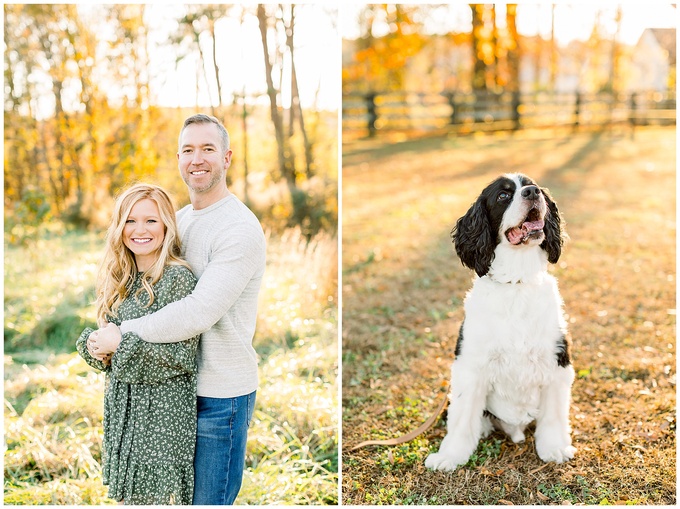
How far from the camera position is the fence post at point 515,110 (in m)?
16.8

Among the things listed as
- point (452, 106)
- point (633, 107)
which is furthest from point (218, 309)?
point (633, 107)

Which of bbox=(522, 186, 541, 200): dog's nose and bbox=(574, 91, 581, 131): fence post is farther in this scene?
bbox=(574, 91, 581, 131): fence post

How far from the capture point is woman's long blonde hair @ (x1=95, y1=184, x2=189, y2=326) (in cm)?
231

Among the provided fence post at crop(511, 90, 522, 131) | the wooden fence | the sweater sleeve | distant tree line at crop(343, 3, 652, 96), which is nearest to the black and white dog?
the sweater sleeve

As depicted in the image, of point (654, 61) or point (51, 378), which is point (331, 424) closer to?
point (51, 378)

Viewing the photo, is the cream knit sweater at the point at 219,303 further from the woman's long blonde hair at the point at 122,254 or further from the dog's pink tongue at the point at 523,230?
the dog's pink tongue at the point at 523,230

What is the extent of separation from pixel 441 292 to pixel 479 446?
229cm

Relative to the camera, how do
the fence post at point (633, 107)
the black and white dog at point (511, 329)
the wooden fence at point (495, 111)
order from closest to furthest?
1. the black and white dog at point (511, 329)
2. the wooden fence at point (495, 111)
3. the fence post at point (633, 107)

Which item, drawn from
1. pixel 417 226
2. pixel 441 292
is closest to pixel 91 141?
pixel 417 226

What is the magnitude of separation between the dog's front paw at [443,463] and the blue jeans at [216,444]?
96 cm

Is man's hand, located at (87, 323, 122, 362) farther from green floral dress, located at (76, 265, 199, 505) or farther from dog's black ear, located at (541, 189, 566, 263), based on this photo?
dog's black ear, located at (541, 189, 566, 263)

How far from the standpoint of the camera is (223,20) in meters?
6.32

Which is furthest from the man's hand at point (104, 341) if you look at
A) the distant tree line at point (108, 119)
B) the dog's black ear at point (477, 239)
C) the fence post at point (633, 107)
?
the fence post at point (633, 107)

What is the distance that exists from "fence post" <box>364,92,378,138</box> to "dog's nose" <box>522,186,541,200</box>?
13758 millimetres
